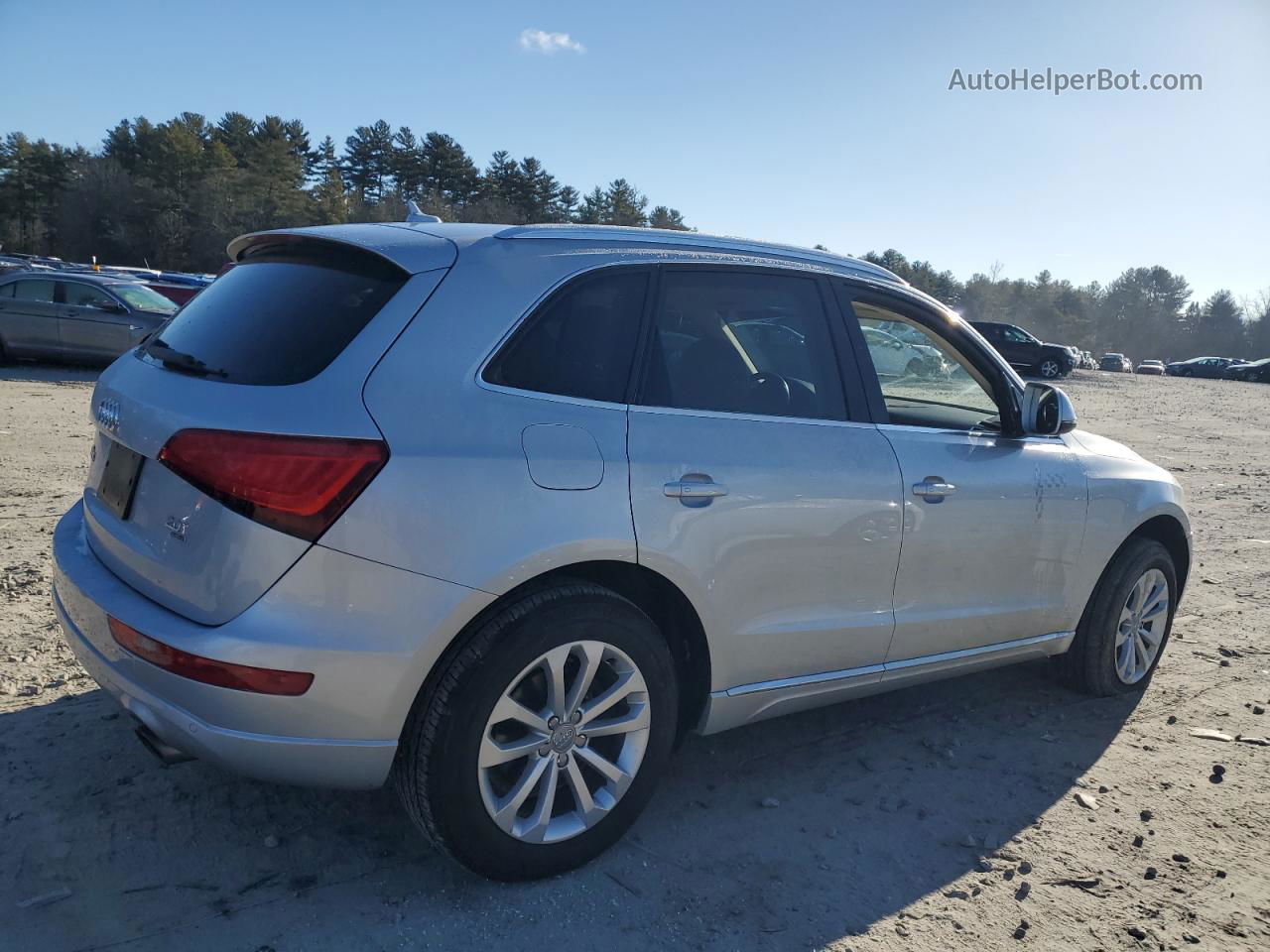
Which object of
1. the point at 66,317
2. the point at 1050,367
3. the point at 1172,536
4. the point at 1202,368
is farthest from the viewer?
the point at 1202,368

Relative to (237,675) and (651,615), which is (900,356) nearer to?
(651,615)

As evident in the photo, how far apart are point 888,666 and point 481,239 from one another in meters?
2.13

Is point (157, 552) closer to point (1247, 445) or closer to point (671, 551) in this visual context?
point (671, 551)

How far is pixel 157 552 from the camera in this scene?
2555 millimetres

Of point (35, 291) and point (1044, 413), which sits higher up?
point (35, 291)

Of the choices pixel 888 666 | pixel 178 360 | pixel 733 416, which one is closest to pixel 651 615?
pixel 733 416

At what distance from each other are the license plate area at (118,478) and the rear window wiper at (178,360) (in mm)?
273

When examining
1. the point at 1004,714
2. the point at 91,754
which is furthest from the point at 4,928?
the point at 1004,714

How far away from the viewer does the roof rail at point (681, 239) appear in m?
3.05

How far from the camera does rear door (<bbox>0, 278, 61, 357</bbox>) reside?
15359 millimetres

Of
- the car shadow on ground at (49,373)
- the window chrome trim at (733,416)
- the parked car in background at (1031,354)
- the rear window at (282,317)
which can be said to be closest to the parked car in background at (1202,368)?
Answer: the parked car in background at (1031,354)

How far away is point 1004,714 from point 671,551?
2379 mm

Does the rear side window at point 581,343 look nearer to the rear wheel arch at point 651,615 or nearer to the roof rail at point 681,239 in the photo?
the roof rail at point 681,239

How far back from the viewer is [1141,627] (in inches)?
183
